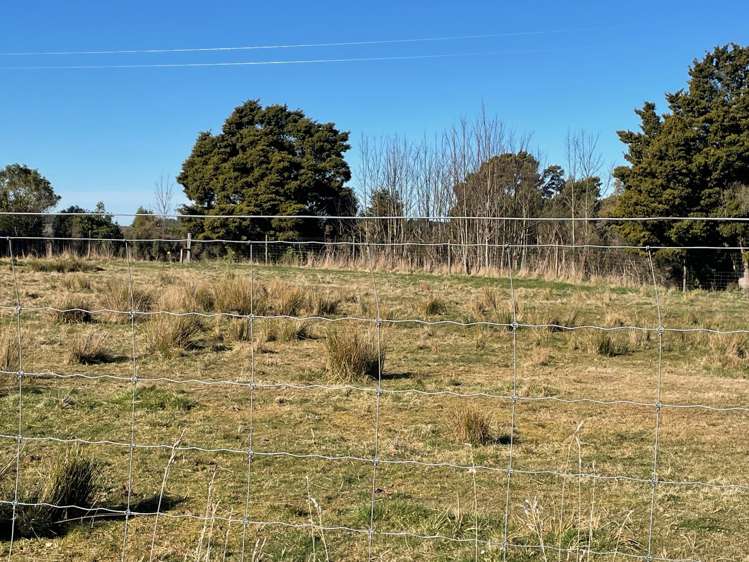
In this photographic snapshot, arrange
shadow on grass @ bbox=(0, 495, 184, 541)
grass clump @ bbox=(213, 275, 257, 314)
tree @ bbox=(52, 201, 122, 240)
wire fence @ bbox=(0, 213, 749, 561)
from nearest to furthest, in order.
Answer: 1. wire fence @ bbox=(0, 213, 749, 561)
2. shadow on grass @ bbox=(0, 495, 184, 541)
3. grass clump @ bbox=(213, 275, 257, 314)
4. tree @ bbox=(52, 201, 122, 240)

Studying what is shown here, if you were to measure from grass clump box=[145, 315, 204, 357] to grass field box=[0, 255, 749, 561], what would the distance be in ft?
0.07

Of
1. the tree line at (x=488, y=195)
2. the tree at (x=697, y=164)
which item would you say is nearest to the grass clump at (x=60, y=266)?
the tree line at (x=488, y=195)

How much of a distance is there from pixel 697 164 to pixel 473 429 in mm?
17306

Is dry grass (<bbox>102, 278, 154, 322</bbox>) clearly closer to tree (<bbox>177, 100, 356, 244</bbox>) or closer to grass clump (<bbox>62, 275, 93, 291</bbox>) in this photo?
grass clump (<bbox>62, 275, 93, 291</bbox>)

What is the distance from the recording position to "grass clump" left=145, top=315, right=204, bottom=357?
767cm

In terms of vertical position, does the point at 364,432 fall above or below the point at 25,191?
below

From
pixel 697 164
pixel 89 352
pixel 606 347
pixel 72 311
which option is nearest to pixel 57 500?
pixel 89 352

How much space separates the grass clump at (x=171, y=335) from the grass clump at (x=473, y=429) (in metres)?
3.76

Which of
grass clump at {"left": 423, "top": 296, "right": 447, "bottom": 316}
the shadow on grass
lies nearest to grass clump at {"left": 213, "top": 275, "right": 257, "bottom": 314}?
grass clump at {"left": 423, "top": 296, "right": 447, "bottom": 316}

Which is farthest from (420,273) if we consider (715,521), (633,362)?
(715,521)

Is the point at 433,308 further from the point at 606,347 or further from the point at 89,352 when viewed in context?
the point at 89,352

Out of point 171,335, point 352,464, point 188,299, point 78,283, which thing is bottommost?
point 352,464

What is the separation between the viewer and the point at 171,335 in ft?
25.6

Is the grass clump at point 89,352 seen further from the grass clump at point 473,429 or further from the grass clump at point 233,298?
the grass clump at point 473,429
